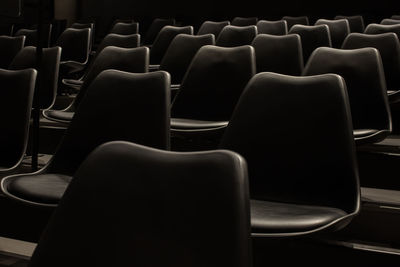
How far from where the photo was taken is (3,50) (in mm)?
2717

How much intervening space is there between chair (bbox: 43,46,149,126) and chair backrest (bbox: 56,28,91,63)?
3.83 ft

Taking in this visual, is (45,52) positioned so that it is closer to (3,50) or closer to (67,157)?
(3,50)

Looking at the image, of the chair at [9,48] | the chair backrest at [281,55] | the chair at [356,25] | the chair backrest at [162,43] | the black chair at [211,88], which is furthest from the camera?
the chair at [356,25]

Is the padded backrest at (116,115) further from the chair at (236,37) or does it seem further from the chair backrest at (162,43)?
the chair backrest at (162,43)

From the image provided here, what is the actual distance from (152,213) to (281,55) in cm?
158

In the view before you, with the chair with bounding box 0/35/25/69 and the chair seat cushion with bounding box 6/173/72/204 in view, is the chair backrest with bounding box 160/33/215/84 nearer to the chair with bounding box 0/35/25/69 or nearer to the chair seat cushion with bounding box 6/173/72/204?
the chair with bounding box 0/35/25/69

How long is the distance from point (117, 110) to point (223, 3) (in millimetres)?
4303

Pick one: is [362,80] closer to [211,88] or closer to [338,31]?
[211,88]

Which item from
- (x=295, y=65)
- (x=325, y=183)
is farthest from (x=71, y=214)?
(x=295, y=65)

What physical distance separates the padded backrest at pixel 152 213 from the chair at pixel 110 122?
595mm

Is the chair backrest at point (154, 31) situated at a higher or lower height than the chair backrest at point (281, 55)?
lower

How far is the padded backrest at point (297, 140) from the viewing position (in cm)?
114

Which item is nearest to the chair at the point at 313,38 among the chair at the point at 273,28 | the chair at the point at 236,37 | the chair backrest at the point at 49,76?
the chair at the point at 236,37

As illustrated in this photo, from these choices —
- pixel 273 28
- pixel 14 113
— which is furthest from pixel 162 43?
pixel 14 113
